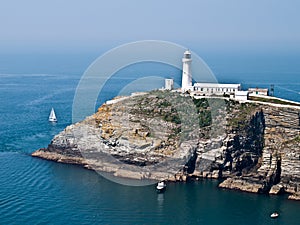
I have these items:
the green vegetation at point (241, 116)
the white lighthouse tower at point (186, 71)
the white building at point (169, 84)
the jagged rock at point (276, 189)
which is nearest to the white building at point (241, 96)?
the green vegetation at point (241, 116)

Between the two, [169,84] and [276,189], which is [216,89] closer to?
[169,84]

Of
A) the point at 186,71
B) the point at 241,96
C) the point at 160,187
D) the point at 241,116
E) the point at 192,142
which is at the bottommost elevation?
the point at 160,187

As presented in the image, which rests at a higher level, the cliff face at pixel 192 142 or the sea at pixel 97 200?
the cliff face at pixel 192 142

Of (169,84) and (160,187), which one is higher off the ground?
(169,84)

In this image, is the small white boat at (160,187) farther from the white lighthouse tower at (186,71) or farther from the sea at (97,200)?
the white lighthouse tower at (186,71)

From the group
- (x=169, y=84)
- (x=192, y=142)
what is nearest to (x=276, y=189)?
(x=192, y=142)

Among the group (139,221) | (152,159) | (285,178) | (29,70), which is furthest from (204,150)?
(29,70)

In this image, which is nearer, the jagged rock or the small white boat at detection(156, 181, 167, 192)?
the jagged rock

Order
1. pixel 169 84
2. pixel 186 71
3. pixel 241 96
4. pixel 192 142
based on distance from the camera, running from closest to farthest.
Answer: pixel 192 142, pixel 241 96, pixel 169 84, pixel 186 71

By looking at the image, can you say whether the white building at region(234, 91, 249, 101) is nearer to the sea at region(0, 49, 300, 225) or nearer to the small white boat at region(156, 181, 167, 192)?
the sea at region(0, 49, 300, 225)

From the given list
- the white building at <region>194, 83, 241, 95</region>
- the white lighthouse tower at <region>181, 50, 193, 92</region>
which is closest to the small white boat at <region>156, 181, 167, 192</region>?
the white building at <region>194, 83, 241, 95</region>
